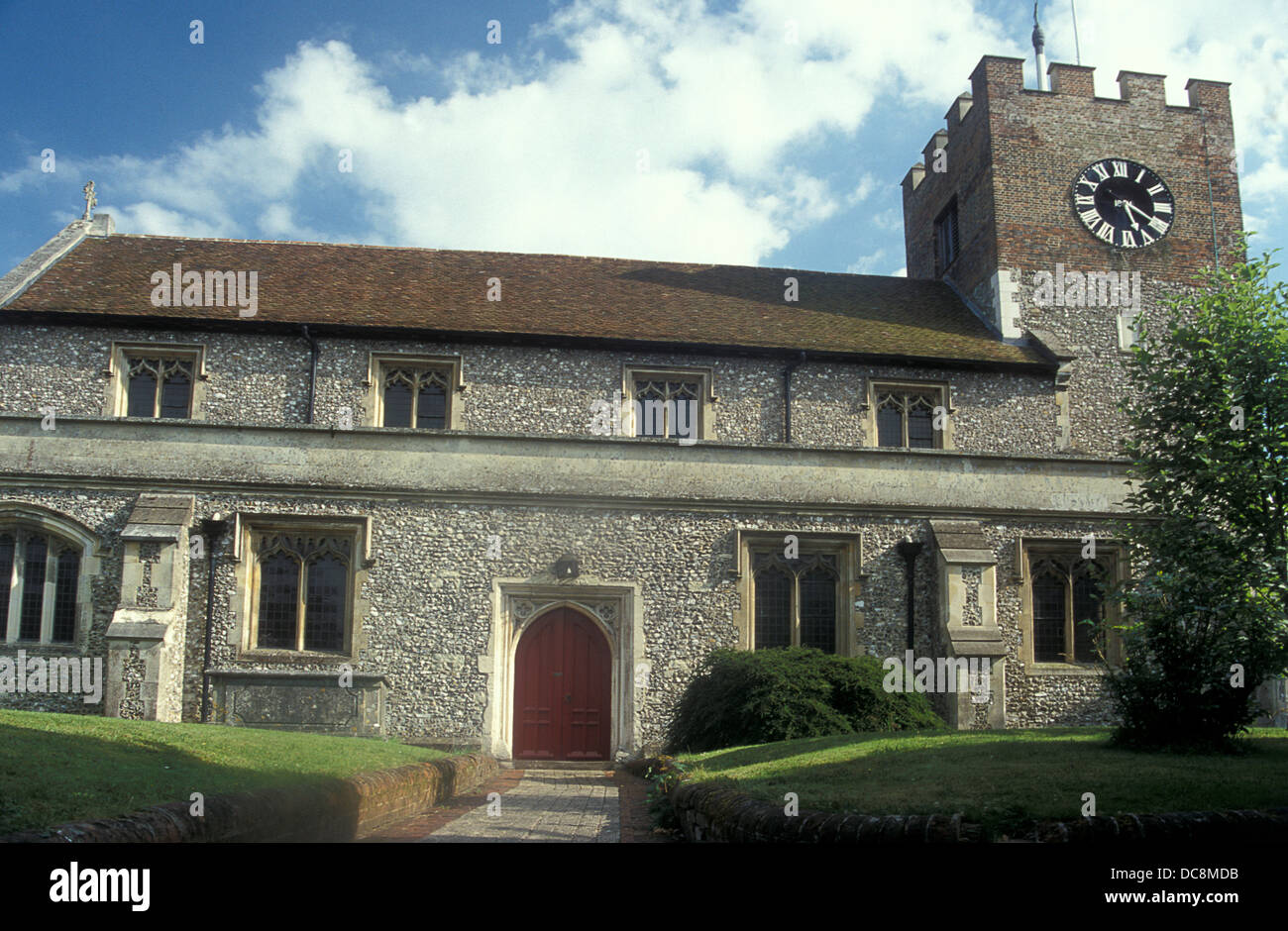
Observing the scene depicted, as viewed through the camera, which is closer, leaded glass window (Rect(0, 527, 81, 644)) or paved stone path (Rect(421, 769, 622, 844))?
paved stone path (Rect(421, 769, 622, 844))

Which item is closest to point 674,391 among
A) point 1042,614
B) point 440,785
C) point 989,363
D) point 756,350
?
point 756,350

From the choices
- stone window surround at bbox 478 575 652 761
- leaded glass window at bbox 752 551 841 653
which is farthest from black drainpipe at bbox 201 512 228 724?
leaded glass window at bbox 752 551 841 653

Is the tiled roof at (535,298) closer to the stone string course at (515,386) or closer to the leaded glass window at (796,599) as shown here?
the stone string course at (515,386)

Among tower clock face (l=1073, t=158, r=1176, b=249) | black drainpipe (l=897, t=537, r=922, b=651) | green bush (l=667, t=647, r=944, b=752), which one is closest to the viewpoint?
green bush (l=667, t=647, r=944, b=752)

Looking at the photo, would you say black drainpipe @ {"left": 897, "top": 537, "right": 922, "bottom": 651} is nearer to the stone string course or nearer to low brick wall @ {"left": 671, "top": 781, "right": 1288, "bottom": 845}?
the stone string course

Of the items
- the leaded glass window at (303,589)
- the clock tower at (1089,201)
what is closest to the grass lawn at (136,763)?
the leaded glass window at (303,589)

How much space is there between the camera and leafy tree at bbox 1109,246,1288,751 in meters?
9.62

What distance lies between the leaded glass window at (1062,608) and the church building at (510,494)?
4 cm

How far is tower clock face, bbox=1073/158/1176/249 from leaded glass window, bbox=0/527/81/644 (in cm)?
2056

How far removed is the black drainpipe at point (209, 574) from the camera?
47.1ft
